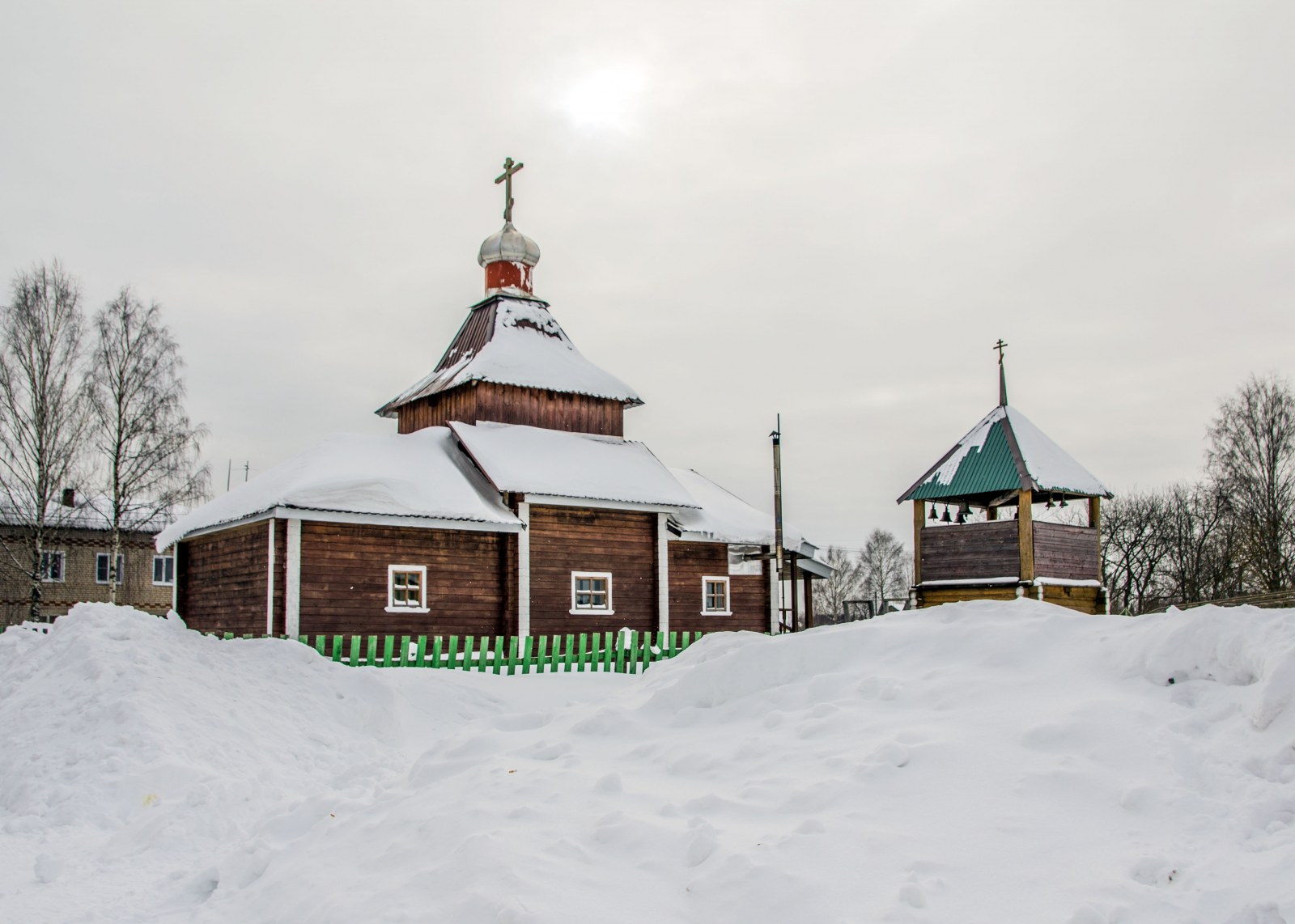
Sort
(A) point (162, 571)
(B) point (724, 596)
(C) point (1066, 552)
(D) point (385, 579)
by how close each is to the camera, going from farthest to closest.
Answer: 1. (A) point (162, 571)
2. (B) point (724, 596)
3. (C) point (1066, 552)
4. (D) point (385, 579)

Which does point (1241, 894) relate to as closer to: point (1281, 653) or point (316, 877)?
point (1281, 653)

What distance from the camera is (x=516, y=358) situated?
2184cm

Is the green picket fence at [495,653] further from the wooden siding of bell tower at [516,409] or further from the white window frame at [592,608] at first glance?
the wooden siding of bell tower at [516,409]

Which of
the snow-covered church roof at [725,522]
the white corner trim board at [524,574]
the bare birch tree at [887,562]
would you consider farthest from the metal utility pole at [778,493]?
the bare birch tree at [887,562]

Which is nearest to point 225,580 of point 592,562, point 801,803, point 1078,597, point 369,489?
point 369,489

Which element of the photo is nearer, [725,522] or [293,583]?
[293,583]

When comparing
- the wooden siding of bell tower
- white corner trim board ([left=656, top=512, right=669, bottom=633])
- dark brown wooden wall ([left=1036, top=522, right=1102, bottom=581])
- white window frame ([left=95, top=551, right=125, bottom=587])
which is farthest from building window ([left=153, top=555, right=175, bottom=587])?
dark brown wooden wall ([left=1036, top=522, right=1102, bottom=581])

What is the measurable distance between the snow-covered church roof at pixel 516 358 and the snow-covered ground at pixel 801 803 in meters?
13.7

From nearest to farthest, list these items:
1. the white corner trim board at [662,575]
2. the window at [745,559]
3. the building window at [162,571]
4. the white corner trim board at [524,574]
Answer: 1. the white corner trim board at [524,574]
2. the white corner trim board at [662,575]
3. the window at [745,559]
4. the building window at [162,571]

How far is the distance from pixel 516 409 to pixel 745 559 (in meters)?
6.03

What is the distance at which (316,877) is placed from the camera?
16.0ft

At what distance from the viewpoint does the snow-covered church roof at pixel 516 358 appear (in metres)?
21.4

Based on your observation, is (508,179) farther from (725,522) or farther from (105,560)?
(105,560)

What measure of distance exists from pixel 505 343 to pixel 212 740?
13826 mm
